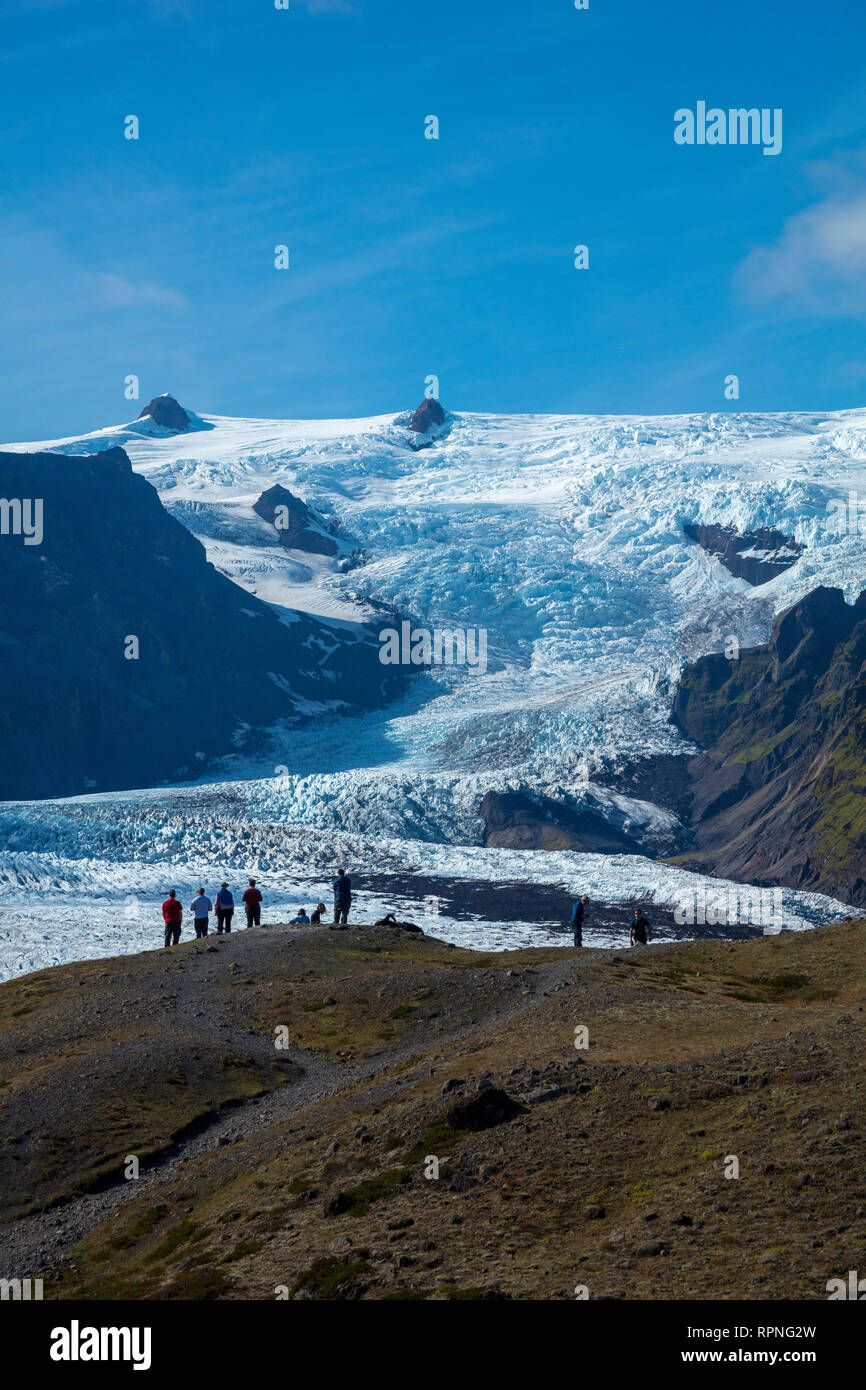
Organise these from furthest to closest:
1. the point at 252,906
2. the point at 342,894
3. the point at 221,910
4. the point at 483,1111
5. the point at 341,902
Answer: the point at 252,906 → the point at 221,910 → the point at 341,902 → the point at 342,894 → the point at 483,1111

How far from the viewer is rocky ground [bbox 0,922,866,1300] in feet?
60.6

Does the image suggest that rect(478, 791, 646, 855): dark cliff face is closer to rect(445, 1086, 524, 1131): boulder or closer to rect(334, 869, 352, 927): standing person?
rect(334, 869, 352, 927): standing person

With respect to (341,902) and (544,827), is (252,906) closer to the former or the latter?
(341,902)

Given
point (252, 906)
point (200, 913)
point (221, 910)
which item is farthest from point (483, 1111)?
point (252, 906)

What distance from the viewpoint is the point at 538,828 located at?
18662 cm

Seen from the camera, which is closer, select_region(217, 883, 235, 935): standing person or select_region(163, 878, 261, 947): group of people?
select_region(163, 878, 261, 947): group of people

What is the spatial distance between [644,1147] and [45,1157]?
15.8 meters

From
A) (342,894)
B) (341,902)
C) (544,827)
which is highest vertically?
(342,894)

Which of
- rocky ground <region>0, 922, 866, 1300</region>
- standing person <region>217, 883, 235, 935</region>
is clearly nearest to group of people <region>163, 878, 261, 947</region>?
standing person <region>217, 883, 235, 935</region>

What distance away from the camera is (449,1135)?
80.3ft
